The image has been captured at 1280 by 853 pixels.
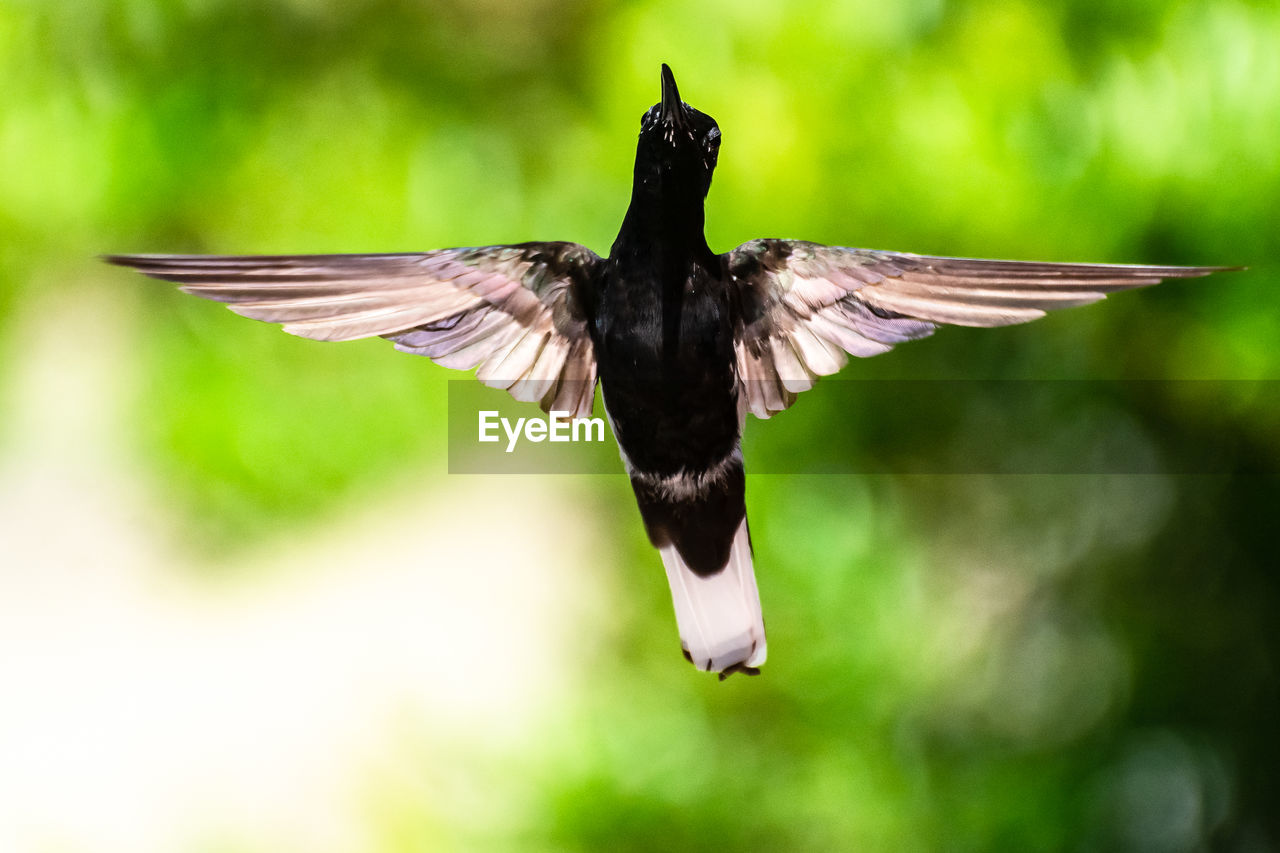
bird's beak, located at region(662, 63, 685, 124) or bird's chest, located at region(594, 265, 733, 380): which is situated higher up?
bird's beak, located at region(662, 63, 685, 124)

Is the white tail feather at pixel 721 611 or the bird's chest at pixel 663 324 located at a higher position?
the bird's chest at pixel 663 324

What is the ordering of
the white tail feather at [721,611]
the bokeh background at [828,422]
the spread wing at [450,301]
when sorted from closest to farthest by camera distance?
1. the spread wing at [450,301]
2. the white tail feather at [721,611]
3. the bokeh background at [828,422]

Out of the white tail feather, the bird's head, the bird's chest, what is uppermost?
the bird's head

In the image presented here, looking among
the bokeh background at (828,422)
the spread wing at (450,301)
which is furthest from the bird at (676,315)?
the bokeh background at (828,422)

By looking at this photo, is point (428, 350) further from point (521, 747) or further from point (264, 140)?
point (264, 140)

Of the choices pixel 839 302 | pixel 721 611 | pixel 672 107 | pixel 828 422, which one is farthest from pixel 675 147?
pixel 828 422

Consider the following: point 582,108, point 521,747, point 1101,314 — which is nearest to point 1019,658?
point 1101,314

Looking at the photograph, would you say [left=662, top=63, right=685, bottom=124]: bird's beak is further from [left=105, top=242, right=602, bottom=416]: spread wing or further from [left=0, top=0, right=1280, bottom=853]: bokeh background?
[left=0, top=0, right=1280, bottom=853]: bokeh background

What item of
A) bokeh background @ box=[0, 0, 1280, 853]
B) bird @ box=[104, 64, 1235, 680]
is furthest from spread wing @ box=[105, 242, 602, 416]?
bokeh background @ box=[0, 0, 1280, 853]

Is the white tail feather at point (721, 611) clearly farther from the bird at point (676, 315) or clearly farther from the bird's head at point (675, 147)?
the bird's head at point (675, 147)
